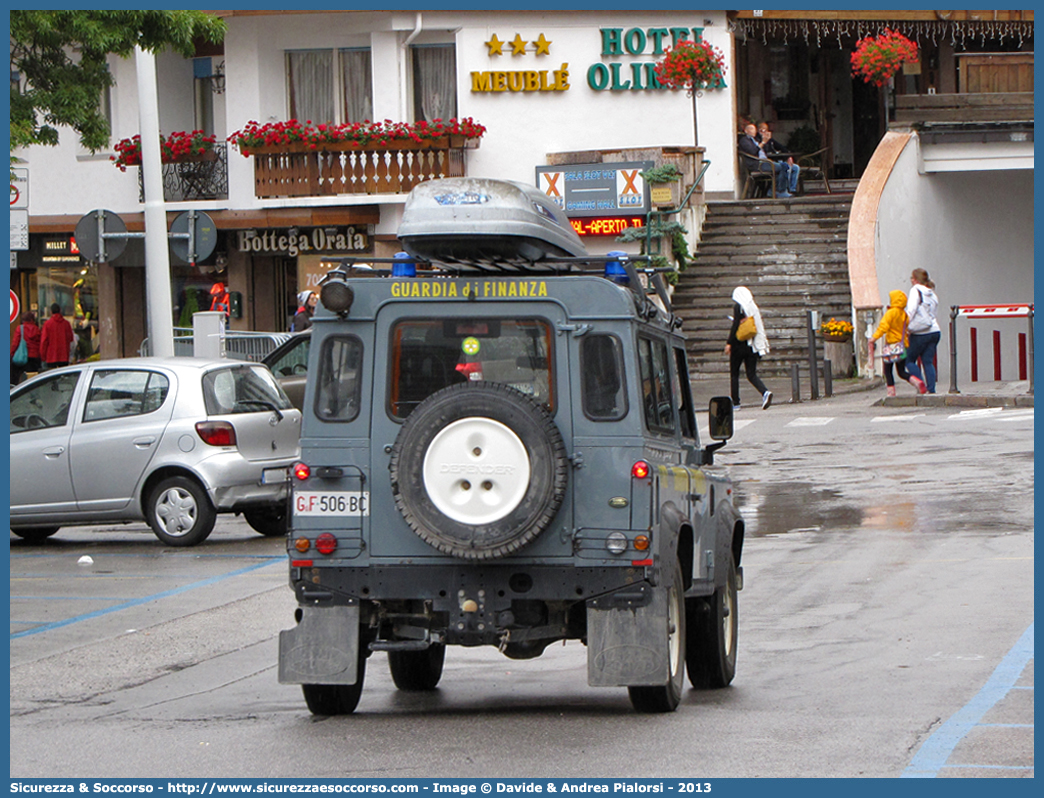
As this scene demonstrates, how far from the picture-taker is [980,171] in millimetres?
34531

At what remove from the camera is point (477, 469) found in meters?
6.93

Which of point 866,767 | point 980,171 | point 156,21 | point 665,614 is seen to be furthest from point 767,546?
point 980,171

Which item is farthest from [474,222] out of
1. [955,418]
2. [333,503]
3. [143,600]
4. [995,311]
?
[995,311]

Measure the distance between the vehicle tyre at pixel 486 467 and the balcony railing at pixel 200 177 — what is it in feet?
89.3

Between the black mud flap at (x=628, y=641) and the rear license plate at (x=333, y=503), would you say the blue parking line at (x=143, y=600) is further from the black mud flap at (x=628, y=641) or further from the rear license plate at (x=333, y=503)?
the black mud flap at (x=628, y=641)

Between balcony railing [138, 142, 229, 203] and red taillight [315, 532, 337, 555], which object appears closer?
red taillight [315, 532, 337, 555]

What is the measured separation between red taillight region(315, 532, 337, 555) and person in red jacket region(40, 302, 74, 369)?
895 inches

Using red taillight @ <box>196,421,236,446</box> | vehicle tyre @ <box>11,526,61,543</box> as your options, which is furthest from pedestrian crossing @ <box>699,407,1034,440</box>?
vehicle tyre @ <box>11,526,61,543</box>

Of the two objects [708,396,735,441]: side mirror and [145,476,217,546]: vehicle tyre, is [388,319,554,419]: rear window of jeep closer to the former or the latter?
[708,396,735,441]: side mirror

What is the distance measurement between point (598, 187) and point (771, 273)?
3619 mm

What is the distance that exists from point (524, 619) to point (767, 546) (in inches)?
246

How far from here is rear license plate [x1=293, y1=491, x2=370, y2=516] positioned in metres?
7.29

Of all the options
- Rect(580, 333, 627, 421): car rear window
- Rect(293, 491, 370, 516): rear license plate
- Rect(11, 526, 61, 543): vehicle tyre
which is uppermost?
Rect(580, 333, 627, 421): car rear window

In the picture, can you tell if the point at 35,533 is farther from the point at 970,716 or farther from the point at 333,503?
the point at 970,716
